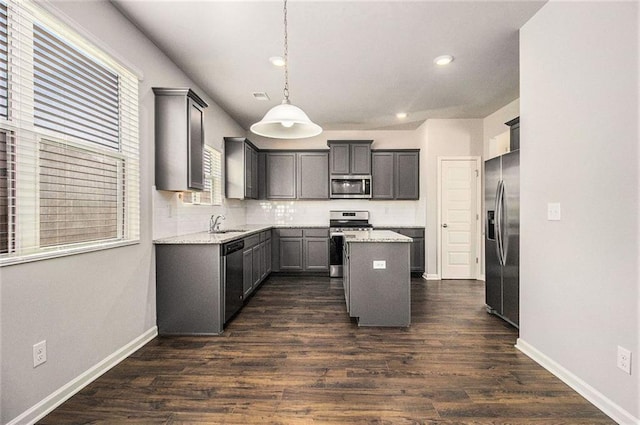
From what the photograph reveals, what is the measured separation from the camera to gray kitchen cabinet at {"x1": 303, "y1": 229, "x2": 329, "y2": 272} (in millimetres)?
5605

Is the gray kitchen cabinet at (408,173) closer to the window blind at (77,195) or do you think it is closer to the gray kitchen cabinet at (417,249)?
the gray kitchen cabinet at (417,249)

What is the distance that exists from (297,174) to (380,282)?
130 inches

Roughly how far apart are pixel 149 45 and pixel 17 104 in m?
A: 1.52

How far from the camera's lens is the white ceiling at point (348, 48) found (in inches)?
94.6

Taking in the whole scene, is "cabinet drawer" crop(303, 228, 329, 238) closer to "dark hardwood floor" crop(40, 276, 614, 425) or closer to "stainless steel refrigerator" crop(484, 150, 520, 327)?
"dark hardwood floor" crop(40, 276, 614, 425)

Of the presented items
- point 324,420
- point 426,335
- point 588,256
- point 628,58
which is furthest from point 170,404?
point 628,58

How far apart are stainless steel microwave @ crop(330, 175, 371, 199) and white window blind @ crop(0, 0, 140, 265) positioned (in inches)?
146

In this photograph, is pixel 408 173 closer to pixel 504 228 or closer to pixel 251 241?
pixel 504 228

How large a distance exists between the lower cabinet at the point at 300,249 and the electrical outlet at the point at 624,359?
4191mm

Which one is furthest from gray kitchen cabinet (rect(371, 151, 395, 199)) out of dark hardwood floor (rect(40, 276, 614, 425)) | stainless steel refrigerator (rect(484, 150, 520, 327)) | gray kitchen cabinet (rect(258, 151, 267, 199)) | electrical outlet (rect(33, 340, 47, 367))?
electrical outlet (rect(33, 340, 47, 367))

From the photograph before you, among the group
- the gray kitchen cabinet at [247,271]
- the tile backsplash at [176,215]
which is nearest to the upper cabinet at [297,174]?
the tile backsplash at [176,215]

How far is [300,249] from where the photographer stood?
5.64 m

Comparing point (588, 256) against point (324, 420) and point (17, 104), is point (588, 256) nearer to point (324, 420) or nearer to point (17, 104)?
point (324, 420)

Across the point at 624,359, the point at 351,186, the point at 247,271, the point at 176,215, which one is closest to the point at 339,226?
the point at 351,186
